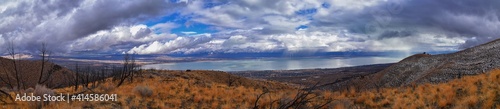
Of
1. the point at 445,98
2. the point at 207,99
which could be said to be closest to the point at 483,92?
the point at 445,98

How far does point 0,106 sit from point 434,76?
40031mm

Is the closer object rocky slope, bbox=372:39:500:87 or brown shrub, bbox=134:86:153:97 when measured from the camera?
brown shrub, bbox=134:86:153:97

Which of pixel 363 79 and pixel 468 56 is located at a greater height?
pixel 468 56

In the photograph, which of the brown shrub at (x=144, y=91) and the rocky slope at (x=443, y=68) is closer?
the brown shrub at (x=144, y=91)

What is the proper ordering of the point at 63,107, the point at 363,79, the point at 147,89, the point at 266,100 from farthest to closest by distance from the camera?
the point at 363,79, the point at 147,89, the point at 266,100, the point at 63,107

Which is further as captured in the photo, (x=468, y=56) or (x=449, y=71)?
(x=468, y=56)

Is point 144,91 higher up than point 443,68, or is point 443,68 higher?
point 144,91

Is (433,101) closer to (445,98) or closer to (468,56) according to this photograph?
(445,98)

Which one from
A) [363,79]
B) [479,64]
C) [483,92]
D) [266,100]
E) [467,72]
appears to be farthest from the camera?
[363,79]

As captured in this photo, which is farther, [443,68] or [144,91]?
[443,68]

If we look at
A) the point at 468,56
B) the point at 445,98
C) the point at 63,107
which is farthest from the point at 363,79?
the point at 63,107

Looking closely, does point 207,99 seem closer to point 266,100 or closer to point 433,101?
point 266,100

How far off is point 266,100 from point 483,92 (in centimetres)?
908

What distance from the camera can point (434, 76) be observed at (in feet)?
120
